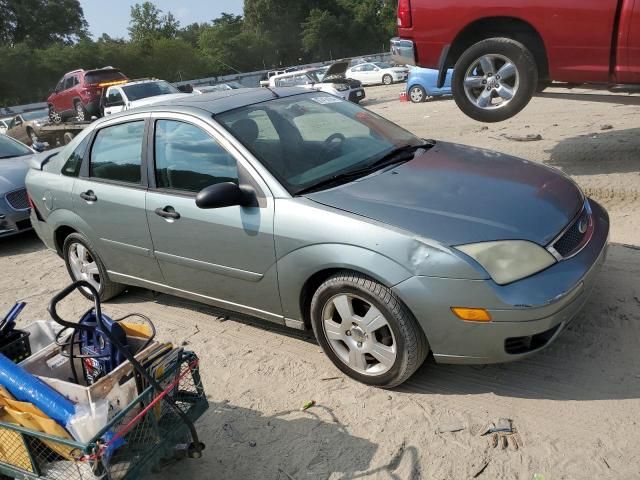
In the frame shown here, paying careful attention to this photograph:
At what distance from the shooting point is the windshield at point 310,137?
3602 millimetres

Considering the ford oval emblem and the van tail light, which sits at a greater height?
the van tail light

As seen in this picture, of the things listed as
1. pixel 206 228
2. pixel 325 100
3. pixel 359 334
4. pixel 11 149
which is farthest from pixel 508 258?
pixel 11 149

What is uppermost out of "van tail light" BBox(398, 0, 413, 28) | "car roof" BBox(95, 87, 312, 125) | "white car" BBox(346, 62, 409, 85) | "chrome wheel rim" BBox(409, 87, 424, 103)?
"van tail light" BBox(398, 0, 413, 28)

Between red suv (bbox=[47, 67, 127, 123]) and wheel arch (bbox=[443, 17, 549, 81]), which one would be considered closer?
wheel arch (bbox=[443, 17, 549, 81])

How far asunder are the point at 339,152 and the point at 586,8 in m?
3.72

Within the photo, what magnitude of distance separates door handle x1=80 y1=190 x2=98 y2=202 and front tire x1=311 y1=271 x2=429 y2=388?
215 centimetres

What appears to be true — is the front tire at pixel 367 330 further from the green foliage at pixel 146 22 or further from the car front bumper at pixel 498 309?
the green foliage at pixel 146 22

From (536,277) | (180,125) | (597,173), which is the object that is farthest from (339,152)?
(597,173)

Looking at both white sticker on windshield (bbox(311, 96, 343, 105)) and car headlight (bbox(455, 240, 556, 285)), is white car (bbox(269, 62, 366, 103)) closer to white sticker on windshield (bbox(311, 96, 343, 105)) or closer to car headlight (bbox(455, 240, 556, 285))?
white sticker on windshield (bbox(311, 96, 343, 105))

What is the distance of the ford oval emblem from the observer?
3303 millimetres

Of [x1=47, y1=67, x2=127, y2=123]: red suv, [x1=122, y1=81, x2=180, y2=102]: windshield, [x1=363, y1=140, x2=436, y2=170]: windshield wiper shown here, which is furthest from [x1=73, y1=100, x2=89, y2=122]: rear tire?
[x1=363, y1=140, x2=436, y2=170]: windshield wiper

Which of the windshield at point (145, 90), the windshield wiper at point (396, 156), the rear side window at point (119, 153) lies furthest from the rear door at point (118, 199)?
the windshield at point (145, 90)

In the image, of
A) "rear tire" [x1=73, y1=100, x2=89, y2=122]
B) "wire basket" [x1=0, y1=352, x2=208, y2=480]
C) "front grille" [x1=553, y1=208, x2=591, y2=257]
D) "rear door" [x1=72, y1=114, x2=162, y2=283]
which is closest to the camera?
"wire basket" [x1=0, y1=352, x2=208, y2=480]

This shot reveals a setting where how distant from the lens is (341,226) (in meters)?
3.12
